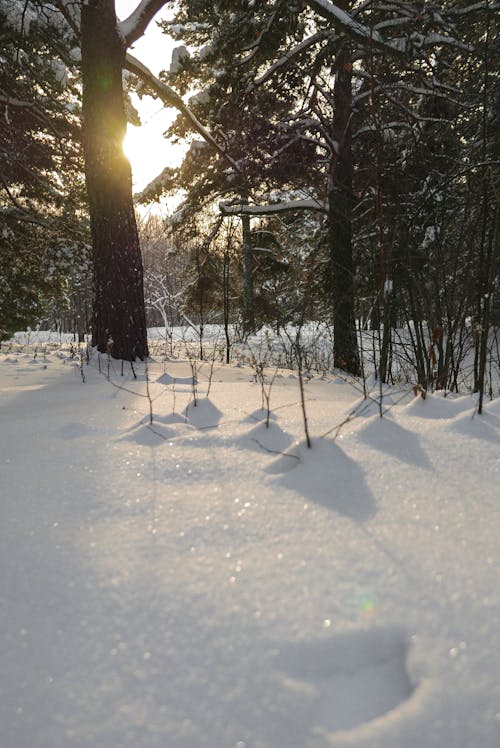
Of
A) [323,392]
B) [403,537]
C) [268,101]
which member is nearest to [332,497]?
[403,537]

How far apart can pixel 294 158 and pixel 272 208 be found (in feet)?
2.76

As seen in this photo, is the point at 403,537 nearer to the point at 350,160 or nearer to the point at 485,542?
the point at 485,542

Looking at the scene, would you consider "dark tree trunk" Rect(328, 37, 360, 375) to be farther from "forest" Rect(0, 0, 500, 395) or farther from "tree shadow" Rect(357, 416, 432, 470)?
"tree shadow" Rect(357, 416, 432, 470)

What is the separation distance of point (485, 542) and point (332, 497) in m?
0.38

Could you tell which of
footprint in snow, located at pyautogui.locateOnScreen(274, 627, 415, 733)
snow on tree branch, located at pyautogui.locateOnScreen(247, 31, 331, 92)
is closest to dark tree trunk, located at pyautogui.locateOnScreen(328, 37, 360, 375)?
snow on tree branch, located at pyautogui.locateOnScreen(247, 31, 331, 92)

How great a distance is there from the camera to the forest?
306cm

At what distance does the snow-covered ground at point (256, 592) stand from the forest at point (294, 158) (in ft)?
2.88

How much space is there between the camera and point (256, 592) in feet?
2.73

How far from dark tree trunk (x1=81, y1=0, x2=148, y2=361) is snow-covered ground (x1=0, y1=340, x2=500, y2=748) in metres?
3.06

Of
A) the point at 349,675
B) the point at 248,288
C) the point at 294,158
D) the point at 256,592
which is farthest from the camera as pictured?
the point at 248,288

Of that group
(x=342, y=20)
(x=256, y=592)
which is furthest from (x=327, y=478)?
(x=342, y=20)

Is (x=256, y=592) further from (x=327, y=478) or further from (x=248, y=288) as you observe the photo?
(x=248, y=288)

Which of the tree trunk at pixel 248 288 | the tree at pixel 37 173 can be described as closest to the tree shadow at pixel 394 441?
the tree at pixel 37 173

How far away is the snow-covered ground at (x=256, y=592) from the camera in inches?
24.0
